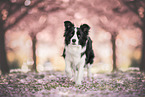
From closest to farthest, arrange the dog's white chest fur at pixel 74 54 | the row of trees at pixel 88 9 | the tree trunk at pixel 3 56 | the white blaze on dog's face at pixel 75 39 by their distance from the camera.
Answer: the white blaze on dog's face at pixel 75 39
the dog's white chest fur at pixel 74 54
the row of trees at pixel 88 9
the tree trunk at pixel 3 56

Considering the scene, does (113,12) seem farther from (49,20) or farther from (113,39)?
(49,20)

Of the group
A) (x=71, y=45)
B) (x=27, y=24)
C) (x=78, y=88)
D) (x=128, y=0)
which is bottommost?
(x=78, y=88)

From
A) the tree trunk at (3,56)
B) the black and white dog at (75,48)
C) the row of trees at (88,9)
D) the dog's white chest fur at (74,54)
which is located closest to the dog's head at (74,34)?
the black and white dog at (75,48)

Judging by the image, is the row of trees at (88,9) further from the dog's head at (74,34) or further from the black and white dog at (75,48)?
the dog's head at (74,34)

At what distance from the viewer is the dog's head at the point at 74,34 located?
8.40 metres

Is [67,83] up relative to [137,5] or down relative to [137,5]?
down

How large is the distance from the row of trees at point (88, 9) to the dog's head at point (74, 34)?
A: 306 inches

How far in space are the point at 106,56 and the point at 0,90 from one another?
24.5 metres

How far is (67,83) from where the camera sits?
973 centimetres

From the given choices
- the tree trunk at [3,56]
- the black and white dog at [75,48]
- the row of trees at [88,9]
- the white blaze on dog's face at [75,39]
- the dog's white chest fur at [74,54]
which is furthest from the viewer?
the tree trunk at [3,56]

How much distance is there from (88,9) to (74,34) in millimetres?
10869

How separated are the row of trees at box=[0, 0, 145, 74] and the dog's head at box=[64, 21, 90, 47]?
778 cm

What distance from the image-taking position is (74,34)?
840 cm

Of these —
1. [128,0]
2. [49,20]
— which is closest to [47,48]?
[49,20]
